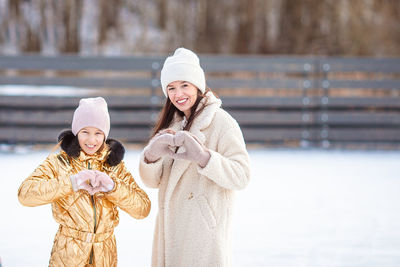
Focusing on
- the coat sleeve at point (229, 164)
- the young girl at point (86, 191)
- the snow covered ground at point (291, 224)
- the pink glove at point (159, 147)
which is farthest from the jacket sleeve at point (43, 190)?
the snow covered ground at point (291, 224)

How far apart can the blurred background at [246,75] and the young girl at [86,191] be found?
2835mm

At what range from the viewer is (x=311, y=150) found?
697cm

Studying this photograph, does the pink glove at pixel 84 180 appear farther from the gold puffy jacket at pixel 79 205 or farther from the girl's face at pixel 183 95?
the girl's face at pixel 183 95

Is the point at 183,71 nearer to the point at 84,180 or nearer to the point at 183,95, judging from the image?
Result: the point at 183,95

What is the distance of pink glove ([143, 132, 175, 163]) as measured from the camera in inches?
56.3

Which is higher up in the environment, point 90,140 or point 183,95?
point 183,95

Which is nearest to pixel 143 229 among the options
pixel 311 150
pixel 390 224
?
pixel 390 224

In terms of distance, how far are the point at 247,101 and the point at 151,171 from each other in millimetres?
5660

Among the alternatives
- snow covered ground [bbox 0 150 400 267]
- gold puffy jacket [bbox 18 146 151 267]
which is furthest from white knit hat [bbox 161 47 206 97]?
snow covered ground [bbox 0 150 400 267]

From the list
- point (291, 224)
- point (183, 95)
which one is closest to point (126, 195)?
point (183, 95)

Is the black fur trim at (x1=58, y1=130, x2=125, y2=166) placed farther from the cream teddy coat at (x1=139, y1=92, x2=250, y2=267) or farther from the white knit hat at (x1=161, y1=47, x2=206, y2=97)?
the white knit hat at (x1=161, y1=47, x2=206, y2=97)

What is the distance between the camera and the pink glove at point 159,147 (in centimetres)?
143

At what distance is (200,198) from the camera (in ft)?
5.05

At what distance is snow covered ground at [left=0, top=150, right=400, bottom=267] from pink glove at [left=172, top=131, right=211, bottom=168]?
886 mm
